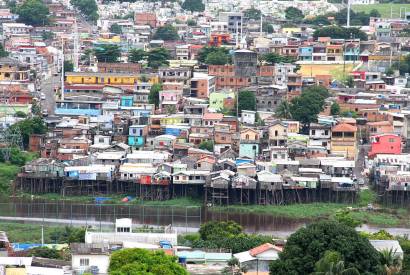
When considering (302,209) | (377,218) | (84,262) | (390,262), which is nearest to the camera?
(390,262)

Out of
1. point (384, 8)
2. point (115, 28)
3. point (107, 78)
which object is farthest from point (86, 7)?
point (107, 78)

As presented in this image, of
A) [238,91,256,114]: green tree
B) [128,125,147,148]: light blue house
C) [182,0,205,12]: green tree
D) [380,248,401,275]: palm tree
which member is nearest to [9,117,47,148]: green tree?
[128,125,147,148]: light blue house

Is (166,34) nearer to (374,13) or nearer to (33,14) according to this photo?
(33,14)

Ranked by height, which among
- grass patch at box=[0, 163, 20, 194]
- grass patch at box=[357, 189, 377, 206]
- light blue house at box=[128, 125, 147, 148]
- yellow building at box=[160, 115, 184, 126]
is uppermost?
yellow building at box=[160, 115, 184, 126]

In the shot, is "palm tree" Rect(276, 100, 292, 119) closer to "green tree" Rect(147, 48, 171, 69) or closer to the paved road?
the paved road

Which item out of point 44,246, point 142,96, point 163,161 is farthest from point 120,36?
point 44,246
